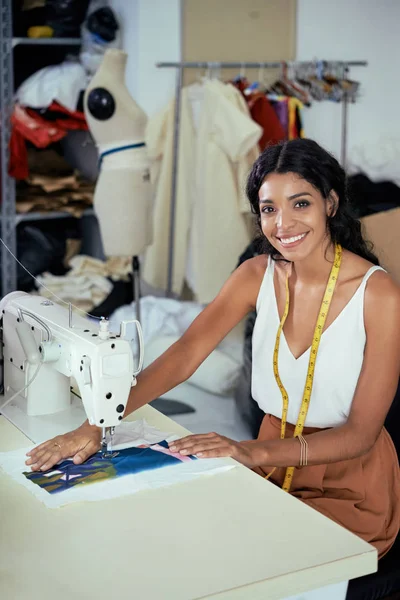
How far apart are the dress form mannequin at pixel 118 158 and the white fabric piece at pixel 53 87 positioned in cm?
104

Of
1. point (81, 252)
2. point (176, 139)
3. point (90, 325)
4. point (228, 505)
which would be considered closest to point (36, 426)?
point (90, 325)

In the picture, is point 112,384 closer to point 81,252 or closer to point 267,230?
point 267,230

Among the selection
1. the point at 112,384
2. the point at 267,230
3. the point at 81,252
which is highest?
the point at 267,230

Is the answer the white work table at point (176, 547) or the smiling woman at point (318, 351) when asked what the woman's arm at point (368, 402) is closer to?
the smiling woman at point (318, 351)

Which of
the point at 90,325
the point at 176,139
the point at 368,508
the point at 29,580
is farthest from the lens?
the point at 176,139

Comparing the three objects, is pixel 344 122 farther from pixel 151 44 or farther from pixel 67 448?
pixel 67 448

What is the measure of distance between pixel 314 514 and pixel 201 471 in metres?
0.26

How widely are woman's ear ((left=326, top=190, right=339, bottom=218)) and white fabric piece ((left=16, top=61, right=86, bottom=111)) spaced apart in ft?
9.81

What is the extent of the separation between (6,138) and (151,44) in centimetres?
96

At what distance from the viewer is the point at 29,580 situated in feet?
4.27

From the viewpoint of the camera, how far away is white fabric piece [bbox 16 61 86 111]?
475 cm

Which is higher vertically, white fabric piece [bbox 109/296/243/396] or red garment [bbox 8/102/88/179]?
red garment [bbox 8/102/88/179]

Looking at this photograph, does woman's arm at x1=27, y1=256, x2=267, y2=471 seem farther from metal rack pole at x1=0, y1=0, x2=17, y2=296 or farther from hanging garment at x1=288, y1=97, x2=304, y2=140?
metal rack pole at x1=0, y1=0, x2=17, y2=296

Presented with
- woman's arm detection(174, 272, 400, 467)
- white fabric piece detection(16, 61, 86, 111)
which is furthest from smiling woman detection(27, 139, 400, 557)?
white fabric piece detection(16, 61, 86, 111)
